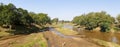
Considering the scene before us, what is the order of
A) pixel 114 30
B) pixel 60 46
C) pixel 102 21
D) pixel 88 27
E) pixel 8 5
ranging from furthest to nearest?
pixel 88 27 < pixel 102 21 < pixel 114 30 < pixel 8 5 < pixel 60 46

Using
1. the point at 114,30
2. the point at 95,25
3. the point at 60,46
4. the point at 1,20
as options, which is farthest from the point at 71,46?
the point at 95,25

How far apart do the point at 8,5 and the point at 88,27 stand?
6712cm

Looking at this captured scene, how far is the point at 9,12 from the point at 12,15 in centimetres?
174

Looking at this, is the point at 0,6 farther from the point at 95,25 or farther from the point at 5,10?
the point at 95,25

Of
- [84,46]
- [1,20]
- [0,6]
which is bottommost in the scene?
[84,46]

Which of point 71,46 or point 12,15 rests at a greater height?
point 12,15

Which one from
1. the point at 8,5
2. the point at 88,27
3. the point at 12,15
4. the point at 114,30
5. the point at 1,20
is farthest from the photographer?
the point at 88,27

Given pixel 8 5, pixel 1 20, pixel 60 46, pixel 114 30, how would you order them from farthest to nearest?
pixel 114 30, pixel 8 5, pixel 1 20, pixel 60 46

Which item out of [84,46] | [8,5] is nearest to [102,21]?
[8,5]

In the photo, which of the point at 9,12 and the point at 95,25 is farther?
the point at 95,25

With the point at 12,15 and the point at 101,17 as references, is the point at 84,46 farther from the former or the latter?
the point at 101,17

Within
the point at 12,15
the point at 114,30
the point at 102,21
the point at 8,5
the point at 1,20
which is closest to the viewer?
the point at 1,20

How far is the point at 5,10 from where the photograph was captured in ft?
268

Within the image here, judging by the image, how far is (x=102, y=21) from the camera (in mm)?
Result: 129250
